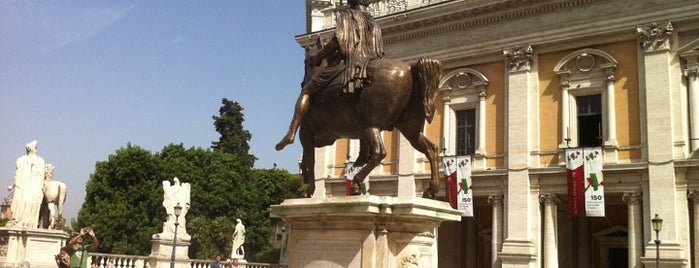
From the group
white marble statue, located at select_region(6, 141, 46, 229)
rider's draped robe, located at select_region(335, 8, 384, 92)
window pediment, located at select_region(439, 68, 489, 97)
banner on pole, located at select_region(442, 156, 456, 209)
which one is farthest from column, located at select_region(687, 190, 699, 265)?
white marble statue, located at select_region(6, 141, 46, 229)

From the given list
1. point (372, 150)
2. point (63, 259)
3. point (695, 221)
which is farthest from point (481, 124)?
point (372, 150)

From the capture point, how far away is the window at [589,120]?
24469 mm

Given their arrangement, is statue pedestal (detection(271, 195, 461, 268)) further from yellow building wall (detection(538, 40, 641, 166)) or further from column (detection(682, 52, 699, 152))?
yellow building wall (detection(538, 40, 641, 166))

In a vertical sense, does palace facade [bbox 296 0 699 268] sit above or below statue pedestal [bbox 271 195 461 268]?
above

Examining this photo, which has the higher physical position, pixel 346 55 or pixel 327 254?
pixel 346 55

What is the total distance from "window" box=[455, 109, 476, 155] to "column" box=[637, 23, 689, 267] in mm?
6539

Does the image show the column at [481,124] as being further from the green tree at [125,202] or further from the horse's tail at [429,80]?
the green tree at [125,202]

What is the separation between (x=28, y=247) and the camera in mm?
15586

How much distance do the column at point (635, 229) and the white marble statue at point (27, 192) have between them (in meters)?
17.8

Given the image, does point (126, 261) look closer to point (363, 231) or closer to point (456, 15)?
point (456, 15)

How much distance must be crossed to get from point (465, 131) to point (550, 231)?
211 inches

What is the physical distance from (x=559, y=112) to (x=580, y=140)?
4.08ft

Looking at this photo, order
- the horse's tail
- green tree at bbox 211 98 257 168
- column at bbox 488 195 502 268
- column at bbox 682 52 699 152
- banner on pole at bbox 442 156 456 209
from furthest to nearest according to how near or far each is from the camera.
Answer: green tree at bbox 211 98 257 168 < banner on pole at bbox 442 156 456 209 < column at bbox 488 195 502 268 < column at bbox 682 52 699 152 < the horse's tail

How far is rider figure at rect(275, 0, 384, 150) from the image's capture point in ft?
24.5
